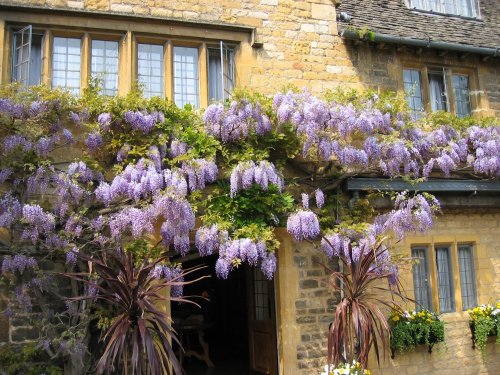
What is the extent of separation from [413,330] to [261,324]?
2248 millimetres

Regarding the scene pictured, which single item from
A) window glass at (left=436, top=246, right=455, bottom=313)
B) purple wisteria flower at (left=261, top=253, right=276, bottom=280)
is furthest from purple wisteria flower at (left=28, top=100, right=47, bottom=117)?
window glass at (left=436, top=246, right=455, bottom=313)

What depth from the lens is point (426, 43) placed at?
8.64 m

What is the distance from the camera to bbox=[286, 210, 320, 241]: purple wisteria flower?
21.7 ft

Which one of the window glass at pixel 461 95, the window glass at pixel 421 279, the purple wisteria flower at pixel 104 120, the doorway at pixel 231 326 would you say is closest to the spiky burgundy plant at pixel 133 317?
the doorway at pixel 231 326

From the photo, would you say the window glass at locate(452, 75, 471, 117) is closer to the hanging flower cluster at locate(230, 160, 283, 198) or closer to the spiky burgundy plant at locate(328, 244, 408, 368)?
the spiky burgundy plant at locate(328, 244, 408, 368)

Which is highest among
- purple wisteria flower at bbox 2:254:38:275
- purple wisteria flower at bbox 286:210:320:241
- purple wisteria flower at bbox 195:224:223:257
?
purple wisteria flower at bbox 286:210:320:241

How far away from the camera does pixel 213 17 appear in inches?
297

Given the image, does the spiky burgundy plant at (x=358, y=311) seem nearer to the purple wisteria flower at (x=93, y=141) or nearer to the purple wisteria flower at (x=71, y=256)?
the purple wisteria flower at (x=71, y=256)

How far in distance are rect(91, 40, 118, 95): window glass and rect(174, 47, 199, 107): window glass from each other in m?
0.83

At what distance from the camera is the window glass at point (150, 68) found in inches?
284

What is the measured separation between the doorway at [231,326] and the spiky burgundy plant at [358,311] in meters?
1.35

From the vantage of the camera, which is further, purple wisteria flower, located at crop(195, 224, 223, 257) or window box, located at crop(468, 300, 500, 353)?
window box, located at crop(468, 300, 500, 353)

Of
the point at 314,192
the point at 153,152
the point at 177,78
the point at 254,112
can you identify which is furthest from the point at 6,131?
the point at 314,192

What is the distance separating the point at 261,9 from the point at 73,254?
14.9 feet
